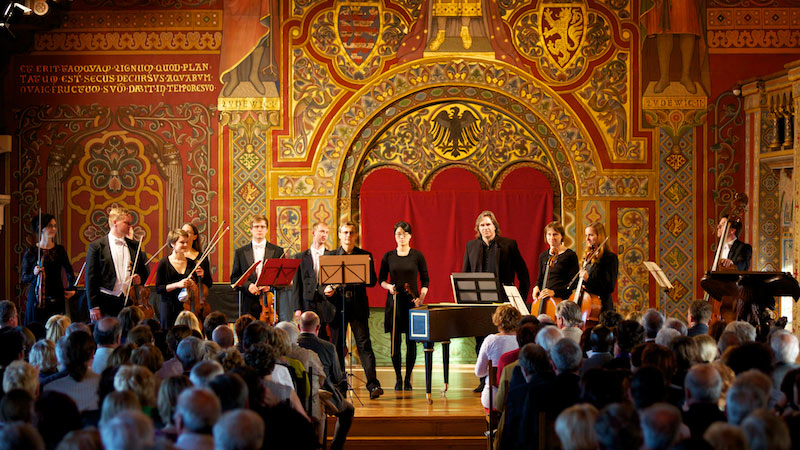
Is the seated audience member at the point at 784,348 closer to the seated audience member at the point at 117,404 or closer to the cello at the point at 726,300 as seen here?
the cello at the point at 726,300

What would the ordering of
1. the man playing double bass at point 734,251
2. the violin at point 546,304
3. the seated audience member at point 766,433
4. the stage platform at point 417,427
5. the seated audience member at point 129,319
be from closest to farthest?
the seated audience member at point 766,433, the seated audience member at point 129,319, the stage platform at point 417,427, the violin at point 546,304, the man playing double bass at point 734,251

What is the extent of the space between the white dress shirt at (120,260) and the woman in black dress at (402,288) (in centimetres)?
227

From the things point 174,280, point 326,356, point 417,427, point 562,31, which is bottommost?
point 417,427

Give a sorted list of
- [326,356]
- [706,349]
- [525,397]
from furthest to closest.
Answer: [326,356] → [706,349] → [525,397]

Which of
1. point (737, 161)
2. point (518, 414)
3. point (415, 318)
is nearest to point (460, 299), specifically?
point (415, 318)

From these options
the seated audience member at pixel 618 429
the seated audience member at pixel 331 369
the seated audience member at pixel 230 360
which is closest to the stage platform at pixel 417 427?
the seated audience member at pixel 331 369

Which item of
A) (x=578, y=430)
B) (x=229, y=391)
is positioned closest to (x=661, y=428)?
(x=578, y=430)

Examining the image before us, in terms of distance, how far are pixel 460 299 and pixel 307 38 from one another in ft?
13.1

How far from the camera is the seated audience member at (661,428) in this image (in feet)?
9.59

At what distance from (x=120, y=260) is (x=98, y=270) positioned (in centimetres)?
24

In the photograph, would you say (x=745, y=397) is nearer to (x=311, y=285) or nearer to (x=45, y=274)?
(x=311, y=285)

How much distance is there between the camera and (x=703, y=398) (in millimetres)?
3580

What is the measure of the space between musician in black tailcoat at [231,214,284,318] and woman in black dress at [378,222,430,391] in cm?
111

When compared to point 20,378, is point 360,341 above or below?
below
